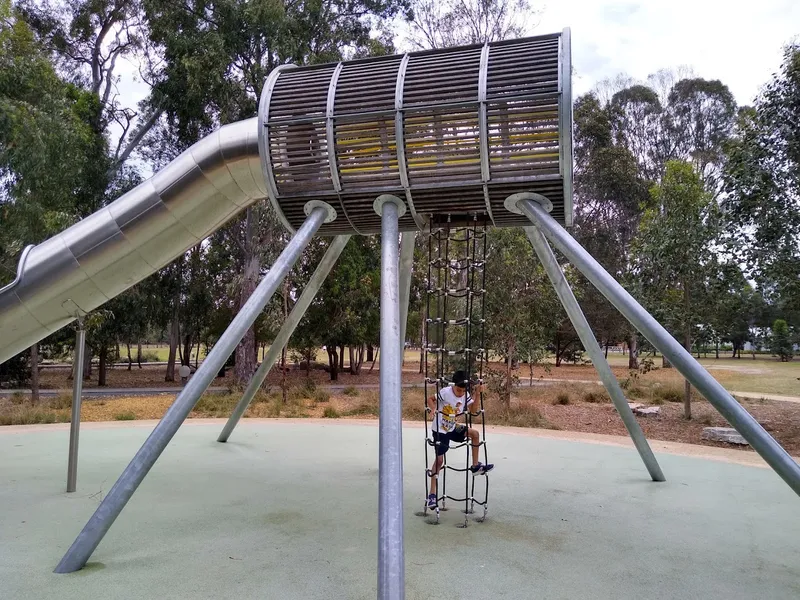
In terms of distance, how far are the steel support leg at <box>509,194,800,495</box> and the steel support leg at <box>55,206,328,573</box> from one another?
8.36ft

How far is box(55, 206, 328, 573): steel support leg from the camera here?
4801 mm

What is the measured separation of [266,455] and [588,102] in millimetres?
32751

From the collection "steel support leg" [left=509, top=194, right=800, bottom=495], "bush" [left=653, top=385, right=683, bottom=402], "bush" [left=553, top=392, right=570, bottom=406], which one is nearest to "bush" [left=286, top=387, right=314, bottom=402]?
"bush" [left=553, top=392, right=570, bottom=406]

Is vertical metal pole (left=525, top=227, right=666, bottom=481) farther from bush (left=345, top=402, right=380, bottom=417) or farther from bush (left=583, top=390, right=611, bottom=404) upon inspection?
bush (left=583, top=390, right=611, bottom=404)

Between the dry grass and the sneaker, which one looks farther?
the dry grass

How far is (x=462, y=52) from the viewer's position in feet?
19.3

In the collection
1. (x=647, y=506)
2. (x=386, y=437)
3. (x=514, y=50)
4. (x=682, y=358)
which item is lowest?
(x=647, y=506)

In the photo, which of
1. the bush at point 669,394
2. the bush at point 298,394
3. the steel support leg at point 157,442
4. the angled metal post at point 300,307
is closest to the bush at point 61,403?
the bush at point 298,394

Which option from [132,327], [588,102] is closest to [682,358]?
[132,327]

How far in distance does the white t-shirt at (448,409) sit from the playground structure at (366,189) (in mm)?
1544

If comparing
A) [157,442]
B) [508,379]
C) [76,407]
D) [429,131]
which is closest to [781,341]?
[508,379]

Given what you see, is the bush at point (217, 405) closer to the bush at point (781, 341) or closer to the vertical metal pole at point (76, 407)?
the vertical metal pole at point (76, 407)

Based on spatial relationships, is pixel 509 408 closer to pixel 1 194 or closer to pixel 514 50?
pixel 514 50

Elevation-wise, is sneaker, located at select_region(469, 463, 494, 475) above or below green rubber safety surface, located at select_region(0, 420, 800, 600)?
above
